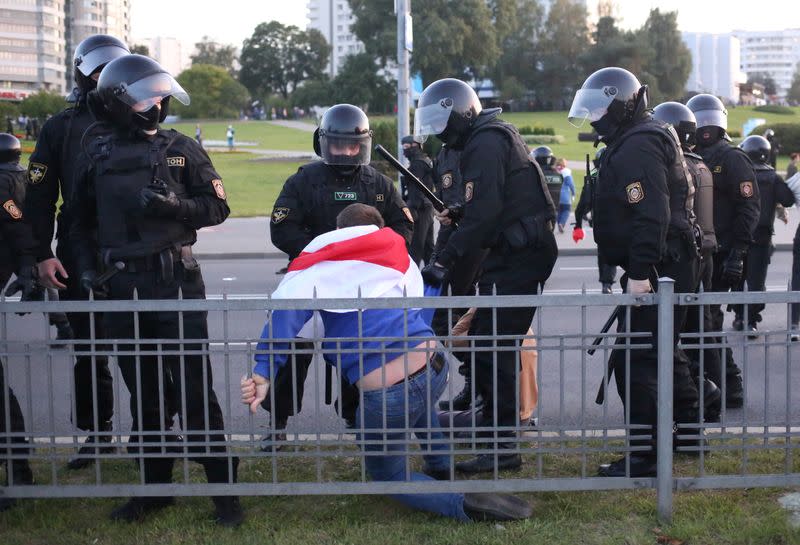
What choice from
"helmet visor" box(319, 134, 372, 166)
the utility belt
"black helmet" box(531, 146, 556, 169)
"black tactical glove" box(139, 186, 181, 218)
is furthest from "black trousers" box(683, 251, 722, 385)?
"black helmet" box(531, 146, 556, 169)

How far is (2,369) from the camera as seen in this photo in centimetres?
472

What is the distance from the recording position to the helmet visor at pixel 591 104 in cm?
509

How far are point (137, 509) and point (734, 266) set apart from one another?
451cm

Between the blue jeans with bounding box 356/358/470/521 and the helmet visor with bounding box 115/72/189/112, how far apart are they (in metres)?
1.58

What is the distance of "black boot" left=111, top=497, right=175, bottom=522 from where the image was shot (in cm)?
442

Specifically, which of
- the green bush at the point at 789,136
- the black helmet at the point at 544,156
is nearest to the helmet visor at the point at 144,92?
the black helmet at the point at 544,156

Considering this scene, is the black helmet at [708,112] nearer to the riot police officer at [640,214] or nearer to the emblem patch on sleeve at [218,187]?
the riot police officer at [640,214]

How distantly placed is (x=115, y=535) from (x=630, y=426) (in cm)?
212

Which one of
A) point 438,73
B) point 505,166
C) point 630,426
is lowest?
point 630,426

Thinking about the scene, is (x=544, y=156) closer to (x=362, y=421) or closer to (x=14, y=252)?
(x=14, y=252)

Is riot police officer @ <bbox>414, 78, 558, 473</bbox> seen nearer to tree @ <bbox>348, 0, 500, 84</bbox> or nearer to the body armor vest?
the body armor vest

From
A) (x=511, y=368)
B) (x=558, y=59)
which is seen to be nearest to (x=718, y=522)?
(x=511, y=368)

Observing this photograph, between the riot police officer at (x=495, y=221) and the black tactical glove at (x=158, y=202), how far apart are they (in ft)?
4.67

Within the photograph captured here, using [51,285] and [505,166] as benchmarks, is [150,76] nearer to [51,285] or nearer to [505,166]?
[51,285]
